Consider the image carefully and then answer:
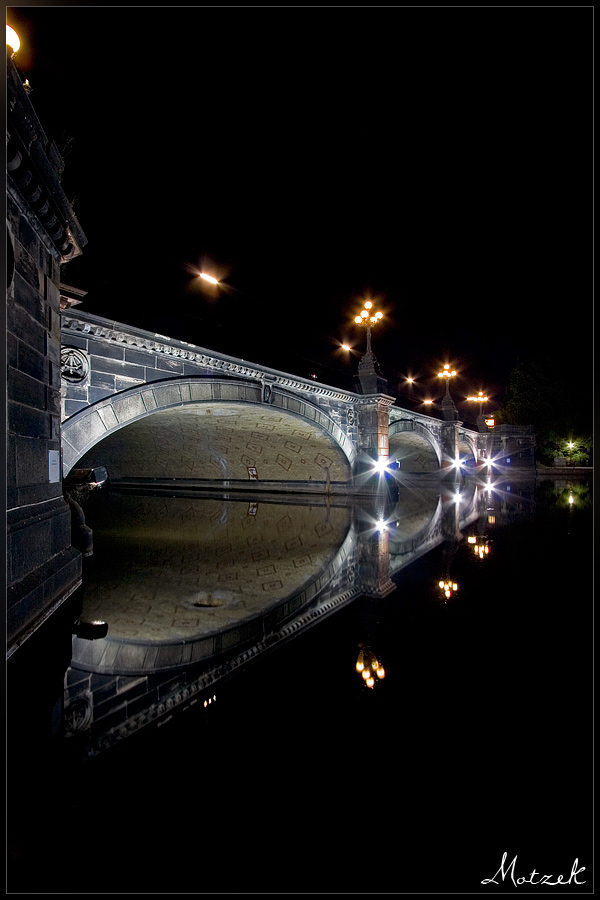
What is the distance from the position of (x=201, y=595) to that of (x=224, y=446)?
1418cm

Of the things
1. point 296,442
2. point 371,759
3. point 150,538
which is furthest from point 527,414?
point 371,759

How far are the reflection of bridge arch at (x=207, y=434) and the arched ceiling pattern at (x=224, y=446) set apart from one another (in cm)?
3

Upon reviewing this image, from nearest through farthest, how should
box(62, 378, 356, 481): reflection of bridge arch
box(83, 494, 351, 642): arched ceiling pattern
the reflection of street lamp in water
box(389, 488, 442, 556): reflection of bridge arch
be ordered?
box(83, 494, 351, 642): arched ceiling pattern → the reflection of street lamp in water → box(389, 488, 442, 556): reflection of bridge arch → box(62, 378, 356, 481): reflection of bridge arch

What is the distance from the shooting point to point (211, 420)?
45.4 feet

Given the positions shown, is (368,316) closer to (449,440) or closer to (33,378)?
(33,378)

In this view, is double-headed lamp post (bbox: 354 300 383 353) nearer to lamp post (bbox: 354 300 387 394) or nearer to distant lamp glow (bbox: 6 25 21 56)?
lamp post (bbox: 354 300 387 394)

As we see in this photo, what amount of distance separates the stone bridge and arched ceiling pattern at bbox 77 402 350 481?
58 mm

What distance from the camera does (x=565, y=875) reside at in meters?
1.26

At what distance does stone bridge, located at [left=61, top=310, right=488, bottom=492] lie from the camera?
717 cm

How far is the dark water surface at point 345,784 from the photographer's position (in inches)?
47.9

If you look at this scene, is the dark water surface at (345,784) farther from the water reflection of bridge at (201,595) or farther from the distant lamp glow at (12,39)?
the distant lamp glow at (12,39)

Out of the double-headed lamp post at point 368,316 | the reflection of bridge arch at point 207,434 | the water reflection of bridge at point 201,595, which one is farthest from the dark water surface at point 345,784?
the double-headed lamp post at point 368,316

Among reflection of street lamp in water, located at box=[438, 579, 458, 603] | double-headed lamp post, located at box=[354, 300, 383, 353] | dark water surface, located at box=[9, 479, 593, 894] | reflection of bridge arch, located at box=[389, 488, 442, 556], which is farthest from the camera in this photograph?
double-headed lamp post, located at box=[354, 300, 383, 353]

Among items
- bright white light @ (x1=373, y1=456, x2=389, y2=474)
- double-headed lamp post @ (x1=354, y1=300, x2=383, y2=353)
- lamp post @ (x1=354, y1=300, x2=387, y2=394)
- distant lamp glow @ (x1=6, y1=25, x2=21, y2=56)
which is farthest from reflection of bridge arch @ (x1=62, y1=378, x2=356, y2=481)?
distant lamp glow @ (x1=6, y1=25, x2=21, y2=56)
